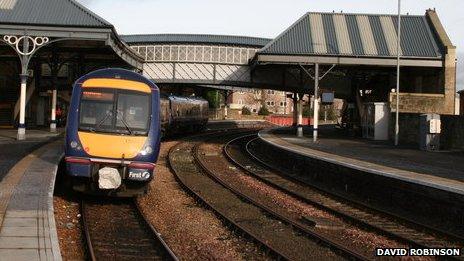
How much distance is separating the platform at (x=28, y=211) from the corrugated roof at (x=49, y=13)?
452 inches

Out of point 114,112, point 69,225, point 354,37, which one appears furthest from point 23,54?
point 354,37

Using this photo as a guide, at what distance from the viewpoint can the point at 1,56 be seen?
1433 inches

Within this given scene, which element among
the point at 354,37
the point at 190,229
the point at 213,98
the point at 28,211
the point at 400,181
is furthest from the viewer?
the point at 213,98

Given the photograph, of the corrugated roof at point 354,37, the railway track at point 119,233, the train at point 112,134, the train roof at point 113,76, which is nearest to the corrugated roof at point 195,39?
the corrugated roof at point 354,37

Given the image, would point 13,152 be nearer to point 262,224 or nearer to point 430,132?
point 262,224

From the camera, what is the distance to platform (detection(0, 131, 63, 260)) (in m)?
7.00

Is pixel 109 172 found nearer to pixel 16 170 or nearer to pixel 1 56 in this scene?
pixel 16 170

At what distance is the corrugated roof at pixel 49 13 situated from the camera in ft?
84.6

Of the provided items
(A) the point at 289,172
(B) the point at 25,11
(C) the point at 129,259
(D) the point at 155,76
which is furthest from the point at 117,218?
(D) the point at 155,76

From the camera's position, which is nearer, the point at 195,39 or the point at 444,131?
the point at 444,131

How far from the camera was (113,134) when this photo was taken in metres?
11.6

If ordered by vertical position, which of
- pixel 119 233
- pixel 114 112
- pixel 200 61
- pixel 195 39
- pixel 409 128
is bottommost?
pixel 119 233

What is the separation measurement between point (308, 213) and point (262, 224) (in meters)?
1.71

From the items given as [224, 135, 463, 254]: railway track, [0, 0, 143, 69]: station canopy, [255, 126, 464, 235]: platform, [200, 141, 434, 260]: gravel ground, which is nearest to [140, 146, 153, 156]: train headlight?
[200, 141, 434, 260]: gravel ground
